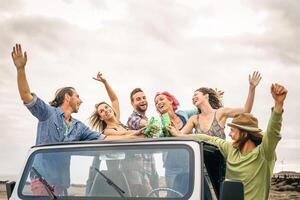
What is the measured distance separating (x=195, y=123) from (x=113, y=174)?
6.94 ft

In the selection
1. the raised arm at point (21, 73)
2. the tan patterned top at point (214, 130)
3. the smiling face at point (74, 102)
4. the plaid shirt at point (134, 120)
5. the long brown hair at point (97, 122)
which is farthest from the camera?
the plaid shirt at point (134, 120)

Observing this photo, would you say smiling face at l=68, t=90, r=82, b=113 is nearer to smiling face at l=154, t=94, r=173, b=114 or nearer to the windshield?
smiling face at l=154, t=94, r=173, b=114

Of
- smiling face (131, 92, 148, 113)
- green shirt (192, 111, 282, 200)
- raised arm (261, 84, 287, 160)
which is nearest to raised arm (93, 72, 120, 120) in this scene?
smiling face (131, 92, 148, 113)

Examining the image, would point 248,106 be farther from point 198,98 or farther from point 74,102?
point 74,102

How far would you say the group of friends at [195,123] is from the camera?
17.5 ft

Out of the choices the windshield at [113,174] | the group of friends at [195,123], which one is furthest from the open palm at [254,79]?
the windshield at [113,174]

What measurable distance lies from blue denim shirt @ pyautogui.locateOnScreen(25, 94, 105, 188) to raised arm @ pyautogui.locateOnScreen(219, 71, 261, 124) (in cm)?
152

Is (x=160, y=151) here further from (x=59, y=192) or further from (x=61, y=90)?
(x=61, y=90)

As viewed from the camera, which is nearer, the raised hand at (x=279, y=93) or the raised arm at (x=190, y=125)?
the raised hand at (x=279, y=93)

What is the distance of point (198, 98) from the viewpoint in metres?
7.28

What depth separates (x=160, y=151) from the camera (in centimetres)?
518

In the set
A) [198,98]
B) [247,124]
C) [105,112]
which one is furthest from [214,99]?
[247,124]

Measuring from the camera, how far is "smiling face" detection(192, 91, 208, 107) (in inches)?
284

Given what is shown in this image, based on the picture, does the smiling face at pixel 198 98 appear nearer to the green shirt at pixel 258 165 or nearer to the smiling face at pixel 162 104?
the smiling face at pixel 162 104
